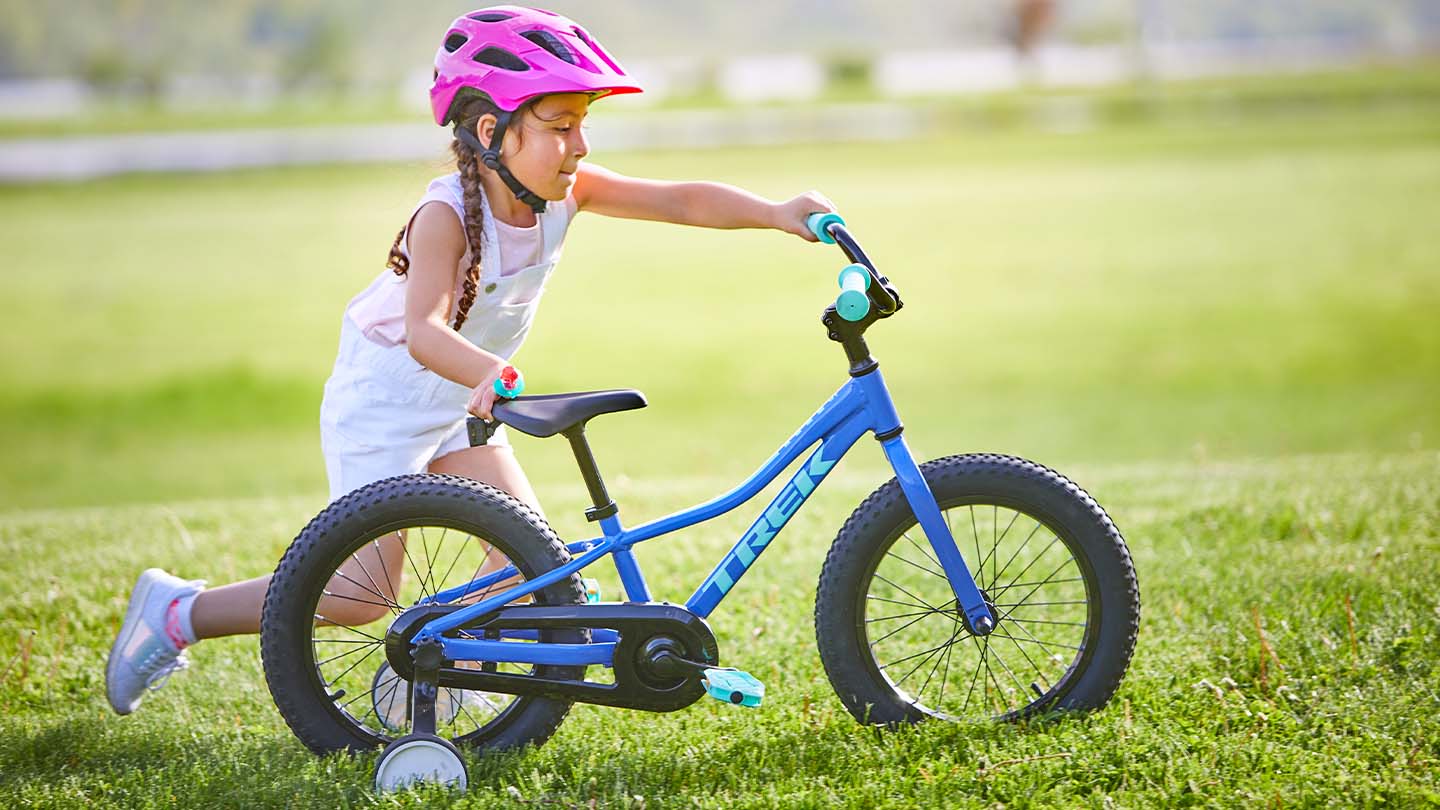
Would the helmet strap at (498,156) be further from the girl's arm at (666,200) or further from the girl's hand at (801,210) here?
the girl's hand at (801,210)

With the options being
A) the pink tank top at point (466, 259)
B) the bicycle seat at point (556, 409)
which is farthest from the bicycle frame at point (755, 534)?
the pink tank top at point (466, 259)

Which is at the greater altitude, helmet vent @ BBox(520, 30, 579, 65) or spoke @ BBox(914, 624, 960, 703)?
helmet vent @ BBox(520, 30, 579, 65)

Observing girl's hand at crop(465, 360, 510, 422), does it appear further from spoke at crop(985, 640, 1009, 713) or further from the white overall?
spoke at crop(985, 640, 1009, 713)

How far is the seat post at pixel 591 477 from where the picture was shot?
3248mm

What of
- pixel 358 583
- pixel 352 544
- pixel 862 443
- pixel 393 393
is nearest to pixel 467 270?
pixel 393 393

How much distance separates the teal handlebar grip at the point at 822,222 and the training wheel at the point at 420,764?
1.49 meters

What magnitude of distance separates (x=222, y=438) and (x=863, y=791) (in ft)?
33.0

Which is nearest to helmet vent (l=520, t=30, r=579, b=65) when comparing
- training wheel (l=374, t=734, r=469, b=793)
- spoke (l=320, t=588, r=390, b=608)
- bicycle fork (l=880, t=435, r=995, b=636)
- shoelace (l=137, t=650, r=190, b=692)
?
bicycle fork (l=880, t=435, r=995, b=636)

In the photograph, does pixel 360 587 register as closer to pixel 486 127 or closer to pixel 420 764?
pixel 420 764

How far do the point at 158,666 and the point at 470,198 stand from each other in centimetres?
152

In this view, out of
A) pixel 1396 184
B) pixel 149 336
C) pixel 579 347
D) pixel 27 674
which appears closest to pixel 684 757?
pixel 27 674

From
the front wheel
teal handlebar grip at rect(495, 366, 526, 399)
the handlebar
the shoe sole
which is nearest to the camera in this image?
teal handlebar grip at rect(495, 366, 526, 399)

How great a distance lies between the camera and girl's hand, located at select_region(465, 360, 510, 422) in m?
3.14

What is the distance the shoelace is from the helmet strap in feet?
5.07
